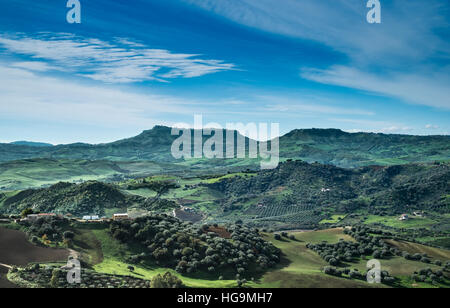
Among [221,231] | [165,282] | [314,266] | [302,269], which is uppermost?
[165,282]

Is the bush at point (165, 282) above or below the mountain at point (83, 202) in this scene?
above

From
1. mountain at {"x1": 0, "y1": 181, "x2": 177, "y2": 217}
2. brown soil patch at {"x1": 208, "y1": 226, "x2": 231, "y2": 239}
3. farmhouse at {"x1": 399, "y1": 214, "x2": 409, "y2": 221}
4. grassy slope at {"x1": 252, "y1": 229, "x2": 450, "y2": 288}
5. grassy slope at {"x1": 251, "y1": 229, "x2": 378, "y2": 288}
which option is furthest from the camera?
farmhouse at {"x1": 399, "y1": 214, "x2": 409, "y2": 221}

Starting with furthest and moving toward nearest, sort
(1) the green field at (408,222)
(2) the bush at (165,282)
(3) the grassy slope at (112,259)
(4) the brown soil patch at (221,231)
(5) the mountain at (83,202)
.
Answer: (1) the green field at (408,222)
(5) the mountain at (83,202)
(4) the brown soil patch at (221,231)
(3) the grassy slope at (112,259)
(2) the bush at (165,282)

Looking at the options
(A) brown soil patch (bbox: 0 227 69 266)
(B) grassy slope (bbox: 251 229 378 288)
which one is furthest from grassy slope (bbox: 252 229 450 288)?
(A) brown soil patch (bbox: 0 227 69 266)

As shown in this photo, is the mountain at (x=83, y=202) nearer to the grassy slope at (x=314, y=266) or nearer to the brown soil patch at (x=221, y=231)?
the brown soil patch at (x=221, y=231)

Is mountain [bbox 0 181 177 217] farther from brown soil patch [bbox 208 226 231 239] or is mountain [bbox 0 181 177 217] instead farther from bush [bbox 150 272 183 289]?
bush [bbox 150 272 183 289]

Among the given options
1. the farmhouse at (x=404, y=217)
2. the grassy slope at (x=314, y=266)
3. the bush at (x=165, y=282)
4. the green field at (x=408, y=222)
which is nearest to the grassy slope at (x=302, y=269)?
the grassy slope at (x=314, y=266)

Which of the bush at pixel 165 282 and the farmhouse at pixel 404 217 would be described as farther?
the farmhouse at pixel 404 217

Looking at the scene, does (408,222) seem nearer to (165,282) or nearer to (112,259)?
(112,259)

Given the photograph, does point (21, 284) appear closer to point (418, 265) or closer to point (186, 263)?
point (186, 263)

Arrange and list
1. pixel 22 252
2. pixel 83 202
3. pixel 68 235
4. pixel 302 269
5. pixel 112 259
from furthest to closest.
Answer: pixel 83 202 < pixel 302 269 < pixel 68 235 < pixel 112 259 < pixel 22 252

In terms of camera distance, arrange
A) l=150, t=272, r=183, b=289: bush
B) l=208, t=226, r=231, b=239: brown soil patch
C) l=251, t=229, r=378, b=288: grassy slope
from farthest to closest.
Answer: l=208, t=226, r=231, b=239: brown soil patch, l=251, t=229, r=378, b=288: grassy slope, l=150, t=272, r=183, b=289: bush

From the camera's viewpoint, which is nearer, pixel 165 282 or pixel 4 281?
pixel 4 281

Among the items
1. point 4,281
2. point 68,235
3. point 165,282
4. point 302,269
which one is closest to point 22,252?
point 68,235
